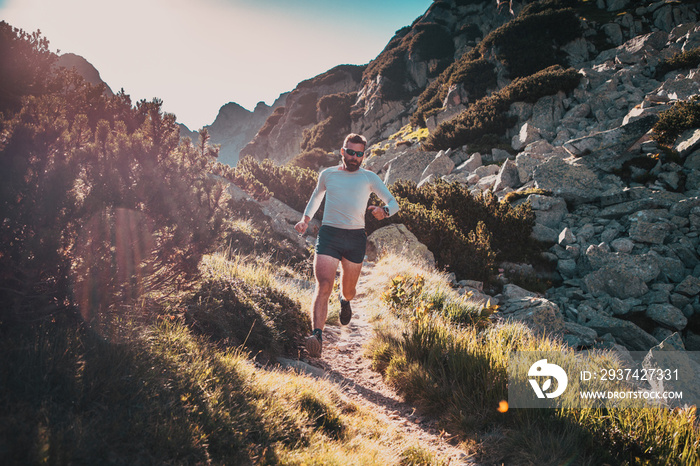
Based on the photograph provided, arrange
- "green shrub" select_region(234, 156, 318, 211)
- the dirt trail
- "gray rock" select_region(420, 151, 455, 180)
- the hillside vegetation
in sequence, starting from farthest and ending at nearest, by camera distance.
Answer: "gray rock" select_region(420, 151, 455, 180)
"green shrub" select_region(234, 156, 318, 211)
the dirt trail
the hillside vegetation

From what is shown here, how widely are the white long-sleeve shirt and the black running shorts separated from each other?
8 centimetres

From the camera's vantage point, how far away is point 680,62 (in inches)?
789

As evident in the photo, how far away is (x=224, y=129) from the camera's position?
13000cm

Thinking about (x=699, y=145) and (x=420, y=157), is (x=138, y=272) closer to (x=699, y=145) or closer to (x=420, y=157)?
(x=699, y=145)

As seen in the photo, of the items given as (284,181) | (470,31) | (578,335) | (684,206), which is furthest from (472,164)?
(470,31)

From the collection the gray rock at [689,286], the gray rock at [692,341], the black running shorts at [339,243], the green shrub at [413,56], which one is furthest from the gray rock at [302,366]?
the green shrub at [413,56]

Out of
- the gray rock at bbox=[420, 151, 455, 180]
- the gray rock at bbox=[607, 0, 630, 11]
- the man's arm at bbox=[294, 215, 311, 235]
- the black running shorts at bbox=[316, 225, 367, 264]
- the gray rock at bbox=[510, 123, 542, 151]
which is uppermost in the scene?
the gray rock at bbox=[607, 0, 630, 11]

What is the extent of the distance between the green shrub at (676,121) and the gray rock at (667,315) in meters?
9.14

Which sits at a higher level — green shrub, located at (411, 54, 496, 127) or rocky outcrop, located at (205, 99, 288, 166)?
rocky outcrop, located at (205, 99, 288, 166)

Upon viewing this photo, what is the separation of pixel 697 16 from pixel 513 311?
121 ft

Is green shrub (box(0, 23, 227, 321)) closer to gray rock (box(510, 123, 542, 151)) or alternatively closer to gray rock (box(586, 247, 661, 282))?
gray rock (box(586, 247, 661, 282))

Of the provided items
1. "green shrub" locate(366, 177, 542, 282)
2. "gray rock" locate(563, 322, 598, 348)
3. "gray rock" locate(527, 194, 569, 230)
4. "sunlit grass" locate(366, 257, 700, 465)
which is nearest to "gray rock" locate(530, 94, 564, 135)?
"gray rock" locate(527, 194, 569, 230)

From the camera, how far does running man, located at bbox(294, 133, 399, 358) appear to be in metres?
4.41

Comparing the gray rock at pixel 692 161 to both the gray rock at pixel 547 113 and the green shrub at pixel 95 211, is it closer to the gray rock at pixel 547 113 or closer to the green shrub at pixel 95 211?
the gray rock at pixel 547 113
